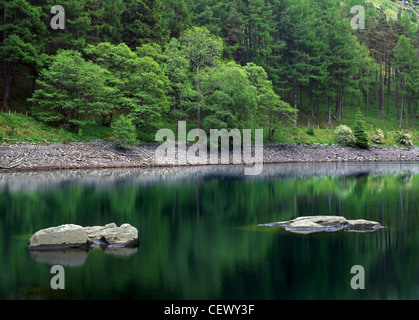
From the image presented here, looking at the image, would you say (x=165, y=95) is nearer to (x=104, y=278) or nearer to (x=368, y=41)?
(x=104, y=278)

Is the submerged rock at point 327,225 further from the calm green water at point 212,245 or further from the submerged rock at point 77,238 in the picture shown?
the submerged rock at point 77,238

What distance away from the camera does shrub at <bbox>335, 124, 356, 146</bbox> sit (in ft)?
222

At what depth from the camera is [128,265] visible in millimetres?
14109

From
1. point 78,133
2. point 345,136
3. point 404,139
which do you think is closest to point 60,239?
point 78,133

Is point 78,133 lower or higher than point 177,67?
lower

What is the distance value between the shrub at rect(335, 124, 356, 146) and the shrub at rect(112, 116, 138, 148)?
3312 centimetres

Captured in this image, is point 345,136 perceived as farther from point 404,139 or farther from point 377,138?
point 404,139

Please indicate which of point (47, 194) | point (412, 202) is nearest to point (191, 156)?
point (47, 194)

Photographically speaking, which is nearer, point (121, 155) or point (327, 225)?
point (327, 225)

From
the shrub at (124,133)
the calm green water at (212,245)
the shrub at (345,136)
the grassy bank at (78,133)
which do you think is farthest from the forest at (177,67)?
the calm green water at (212,245)

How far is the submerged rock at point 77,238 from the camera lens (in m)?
16.4

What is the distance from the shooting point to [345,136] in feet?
→ 223

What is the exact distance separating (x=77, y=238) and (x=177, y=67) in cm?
5120
